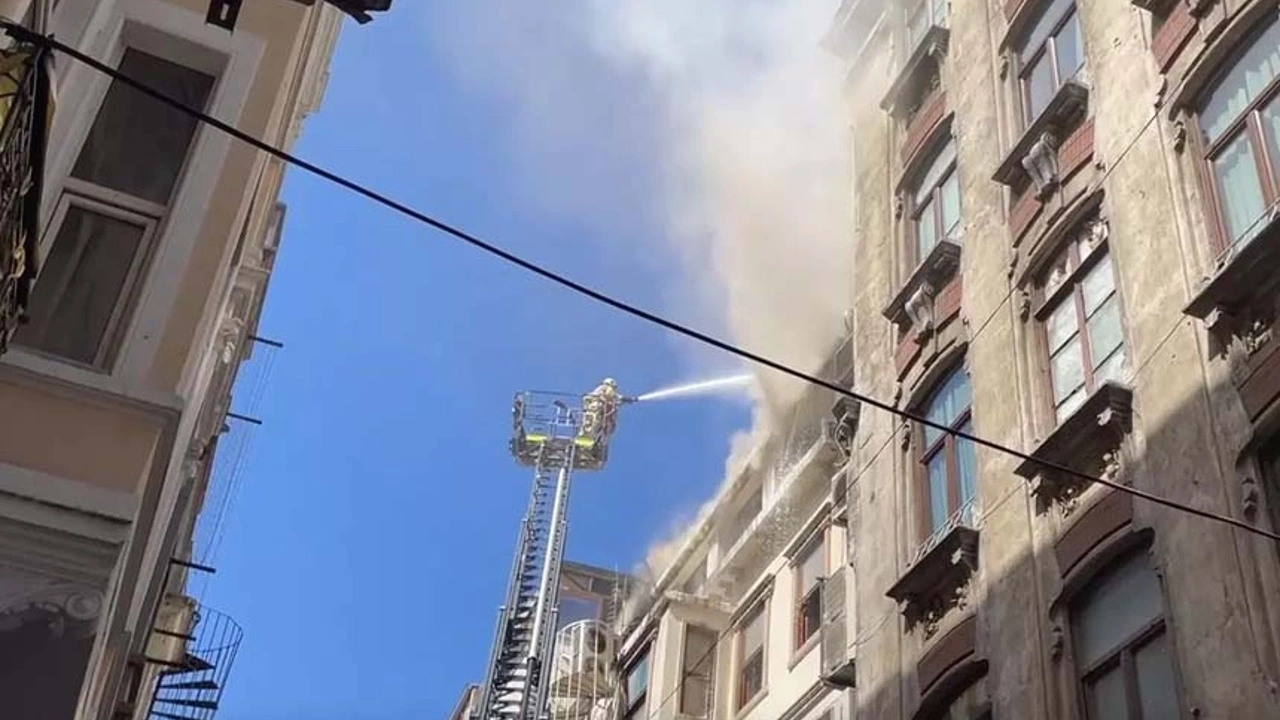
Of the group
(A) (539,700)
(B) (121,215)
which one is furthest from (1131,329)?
(A) (539,700)

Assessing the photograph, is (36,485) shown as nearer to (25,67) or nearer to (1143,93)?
(25,67)

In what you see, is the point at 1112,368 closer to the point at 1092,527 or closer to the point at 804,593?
the point at 1092,527

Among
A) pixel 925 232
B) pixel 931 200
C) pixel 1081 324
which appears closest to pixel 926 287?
pixel 925 232

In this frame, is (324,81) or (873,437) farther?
(873,437)

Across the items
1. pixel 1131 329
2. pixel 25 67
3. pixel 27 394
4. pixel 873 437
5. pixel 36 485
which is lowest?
pixel 36 485

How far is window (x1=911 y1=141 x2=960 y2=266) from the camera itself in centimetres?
1585

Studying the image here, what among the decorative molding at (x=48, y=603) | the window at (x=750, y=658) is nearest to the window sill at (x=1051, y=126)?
the window at (x=750, y=658)

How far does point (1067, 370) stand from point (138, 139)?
8.32 metres

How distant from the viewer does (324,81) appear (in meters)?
14.9

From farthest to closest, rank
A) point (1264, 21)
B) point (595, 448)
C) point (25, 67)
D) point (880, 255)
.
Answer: point (595, 448), point (880, 255), point (1264, 21), point (25, 67)

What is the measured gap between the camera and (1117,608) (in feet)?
33.2

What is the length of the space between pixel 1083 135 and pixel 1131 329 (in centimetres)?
275

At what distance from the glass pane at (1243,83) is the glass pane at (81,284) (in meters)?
8.29

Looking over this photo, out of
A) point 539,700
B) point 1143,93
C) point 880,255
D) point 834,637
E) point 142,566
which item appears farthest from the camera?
point 539,700
